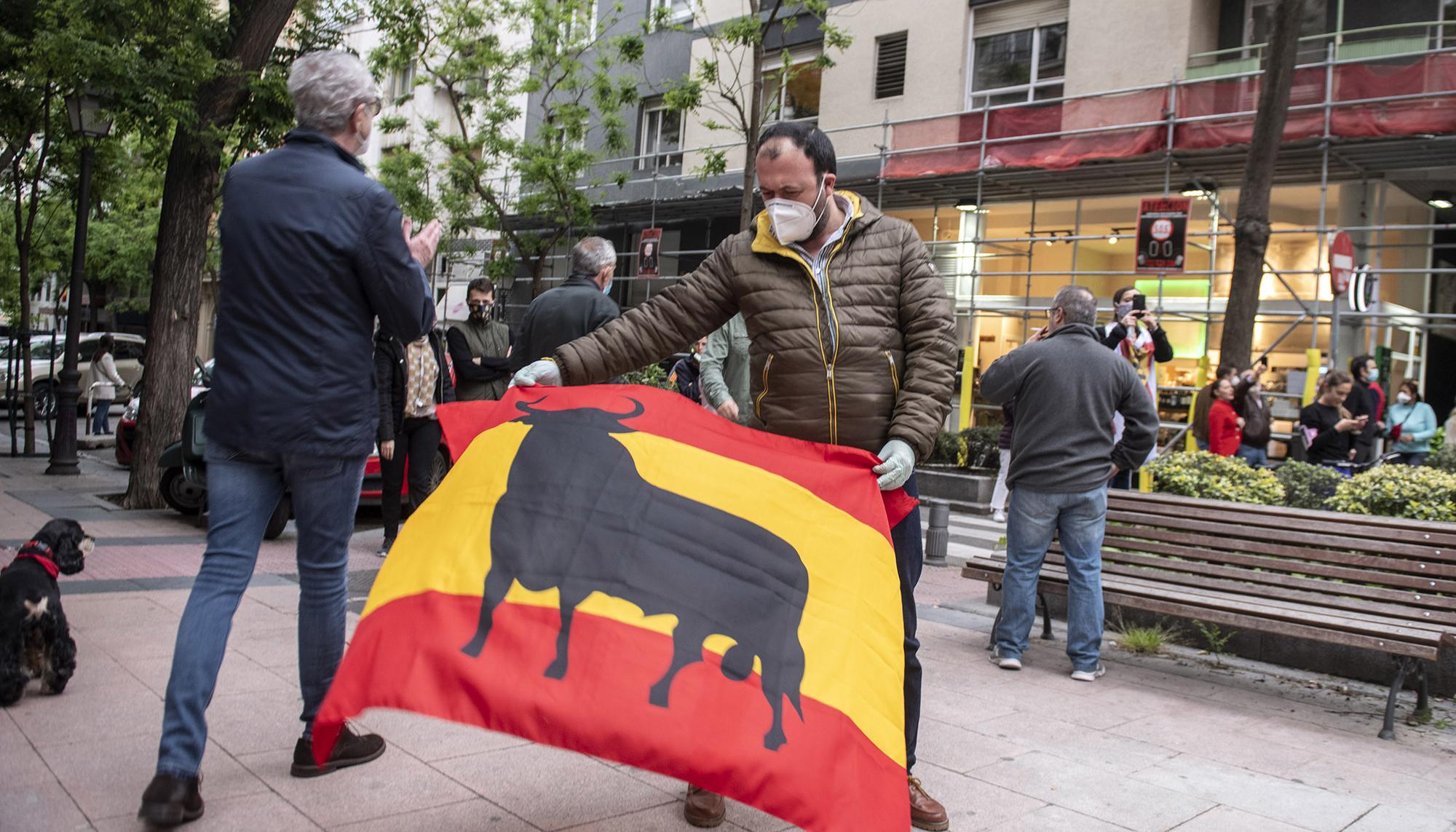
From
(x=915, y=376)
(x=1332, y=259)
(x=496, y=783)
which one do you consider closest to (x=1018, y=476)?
(x=915, y=376)

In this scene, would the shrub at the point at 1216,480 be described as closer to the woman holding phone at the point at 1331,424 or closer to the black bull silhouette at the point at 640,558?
the woman holding phone at the point at 1331,424

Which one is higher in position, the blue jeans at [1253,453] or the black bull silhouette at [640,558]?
the black bull silhouette at [640,558]

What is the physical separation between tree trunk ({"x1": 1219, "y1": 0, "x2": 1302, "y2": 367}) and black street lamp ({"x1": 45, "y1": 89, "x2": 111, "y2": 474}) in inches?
481

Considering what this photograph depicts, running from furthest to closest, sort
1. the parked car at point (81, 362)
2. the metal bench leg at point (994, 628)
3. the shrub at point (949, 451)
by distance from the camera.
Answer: the parked car at point (81, 362), the shrub at point (949, 451), the metal bench leg at point (994, 628)

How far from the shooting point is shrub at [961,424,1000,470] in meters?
17.0

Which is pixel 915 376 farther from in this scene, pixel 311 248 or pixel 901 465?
pixel 311 248

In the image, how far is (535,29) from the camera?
86.8 ft

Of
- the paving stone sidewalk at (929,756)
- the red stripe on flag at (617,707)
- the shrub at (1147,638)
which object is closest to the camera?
the red stripe on flag at (617,707)

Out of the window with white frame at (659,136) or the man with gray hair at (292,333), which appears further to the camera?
the window with white frame at (659,136)

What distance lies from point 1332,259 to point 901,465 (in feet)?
44.6

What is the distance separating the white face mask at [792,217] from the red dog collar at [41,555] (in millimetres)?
3180

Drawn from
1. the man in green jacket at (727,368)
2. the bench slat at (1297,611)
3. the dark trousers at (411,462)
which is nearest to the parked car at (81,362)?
the dark trousers at (411,462)

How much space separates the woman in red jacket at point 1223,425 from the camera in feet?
38.4

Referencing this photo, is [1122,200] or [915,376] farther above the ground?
[1122,200]
